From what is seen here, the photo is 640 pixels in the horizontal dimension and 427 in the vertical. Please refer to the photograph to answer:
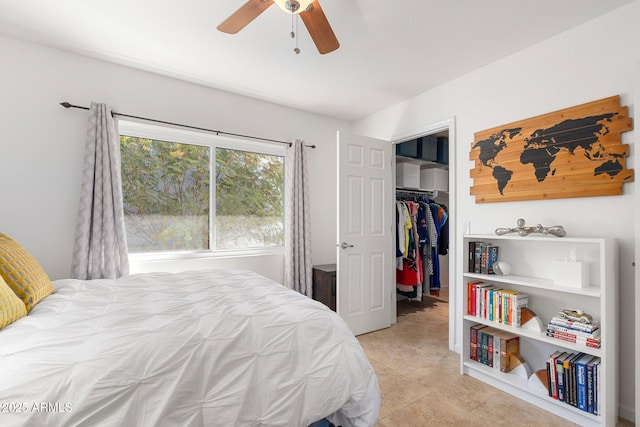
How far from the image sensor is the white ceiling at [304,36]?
6.15ft

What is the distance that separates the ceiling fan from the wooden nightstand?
2.33 meters

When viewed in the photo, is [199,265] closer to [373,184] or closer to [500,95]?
[373,184]

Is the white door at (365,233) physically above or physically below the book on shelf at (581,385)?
above

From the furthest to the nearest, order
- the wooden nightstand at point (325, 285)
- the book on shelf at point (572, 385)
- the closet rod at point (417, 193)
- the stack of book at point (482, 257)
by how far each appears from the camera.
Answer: the closet rod at point (417, 193) < the wooden nightstand at point (325, 285) < the stack of book at point (482, 257) < the book on shelf at point (572, 385)

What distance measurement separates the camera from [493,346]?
7.39 feet

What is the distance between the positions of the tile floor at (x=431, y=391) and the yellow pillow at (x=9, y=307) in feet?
6.00

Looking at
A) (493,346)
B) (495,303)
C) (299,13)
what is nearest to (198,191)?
(299,13)

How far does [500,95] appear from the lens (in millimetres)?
2449

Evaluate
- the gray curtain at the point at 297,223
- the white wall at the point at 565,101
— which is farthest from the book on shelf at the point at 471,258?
the gray curtain at the point at 297,223

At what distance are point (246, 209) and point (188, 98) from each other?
4.20 ft

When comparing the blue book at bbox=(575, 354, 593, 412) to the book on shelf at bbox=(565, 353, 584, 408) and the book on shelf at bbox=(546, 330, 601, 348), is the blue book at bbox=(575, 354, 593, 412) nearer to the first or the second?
the book on shelf at bbox=(565, 353, 584, 408)

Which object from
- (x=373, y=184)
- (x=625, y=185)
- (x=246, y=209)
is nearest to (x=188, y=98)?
(x=246, y=209)

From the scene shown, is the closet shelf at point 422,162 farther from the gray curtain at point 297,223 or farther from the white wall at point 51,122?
the white wall at point 51,122

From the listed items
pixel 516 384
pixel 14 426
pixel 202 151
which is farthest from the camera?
pixel 202 151
